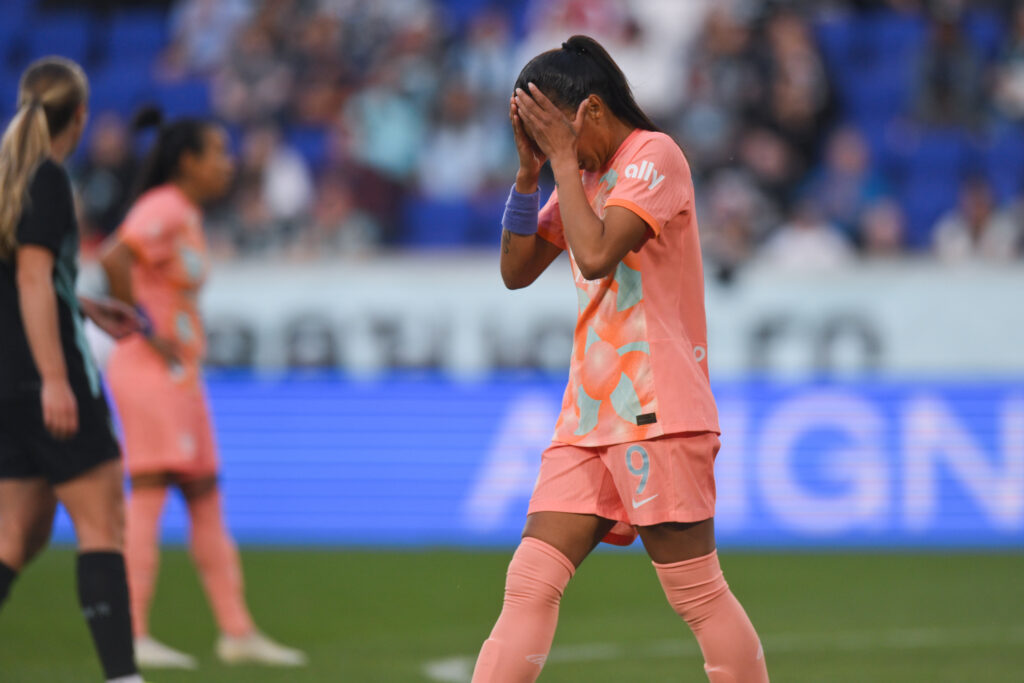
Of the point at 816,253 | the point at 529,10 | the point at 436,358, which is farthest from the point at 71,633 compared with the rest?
the point at 529,10

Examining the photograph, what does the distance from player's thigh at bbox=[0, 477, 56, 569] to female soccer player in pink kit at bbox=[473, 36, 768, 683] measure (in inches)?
70.7

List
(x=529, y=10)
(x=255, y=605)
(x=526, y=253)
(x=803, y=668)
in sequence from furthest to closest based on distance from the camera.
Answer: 1. (x=529, y=10)
2. (x=255, y=605)
3. (x=803, y=668)
4. (x=526, y=253)

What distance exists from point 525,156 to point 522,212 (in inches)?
7.9

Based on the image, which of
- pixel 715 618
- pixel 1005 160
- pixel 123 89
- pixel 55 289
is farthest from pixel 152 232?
pixel 123 89

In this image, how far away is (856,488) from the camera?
1123 centimetres

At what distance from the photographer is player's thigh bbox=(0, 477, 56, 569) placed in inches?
193

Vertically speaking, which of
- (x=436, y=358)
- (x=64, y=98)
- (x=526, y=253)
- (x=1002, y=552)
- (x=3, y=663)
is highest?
(x=64, y=98)

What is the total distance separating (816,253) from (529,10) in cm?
480

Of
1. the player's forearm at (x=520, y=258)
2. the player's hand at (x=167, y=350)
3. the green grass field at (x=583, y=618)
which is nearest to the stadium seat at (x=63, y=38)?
the green grass field at (x=583, y=618)

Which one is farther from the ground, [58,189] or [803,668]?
[58,189]

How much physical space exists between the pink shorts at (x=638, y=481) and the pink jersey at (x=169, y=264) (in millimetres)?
3248

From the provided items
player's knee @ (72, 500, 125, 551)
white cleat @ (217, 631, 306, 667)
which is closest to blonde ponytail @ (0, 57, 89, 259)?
player's knee @ (72, 500, 125, 551)

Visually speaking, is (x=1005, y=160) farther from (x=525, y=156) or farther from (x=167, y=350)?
(x=525, y=156)

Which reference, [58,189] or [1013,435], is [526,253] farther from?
[1013,435]
